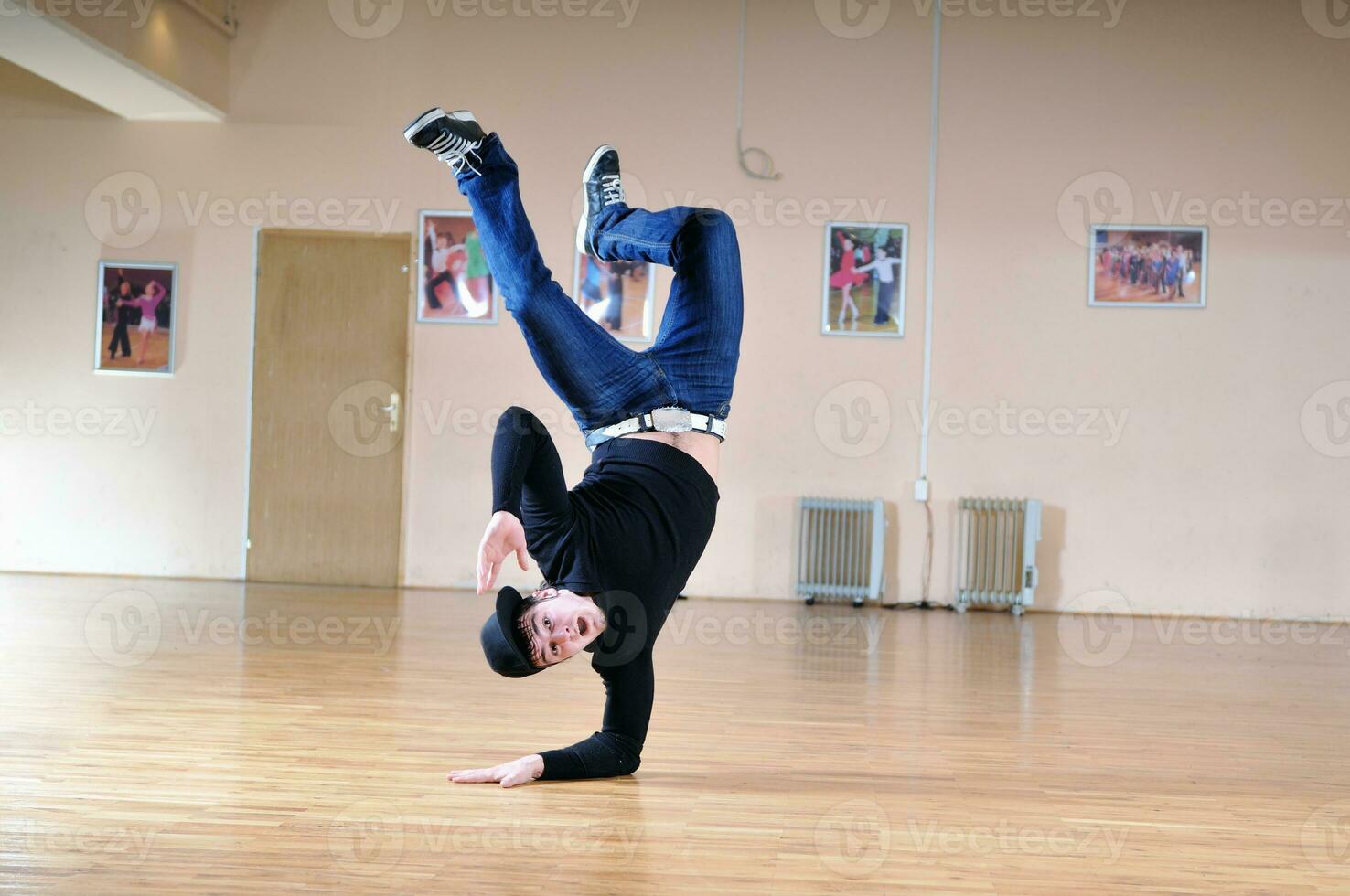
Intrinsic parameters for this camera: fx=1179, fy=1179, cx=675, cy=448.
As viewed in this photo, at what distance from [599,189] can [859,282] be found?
4.31m

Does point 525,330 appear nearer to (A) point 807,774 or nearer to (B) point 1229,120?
(A) point 807,774

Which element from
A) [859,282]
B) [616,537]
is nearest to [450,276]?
[859,282]

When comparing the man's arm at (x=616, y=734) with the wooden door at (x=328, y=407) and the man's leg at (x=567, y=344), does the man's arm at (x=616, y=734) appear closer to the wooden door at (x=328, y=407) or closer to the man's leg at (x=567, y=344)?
the man's leg at (x=567, y=344)

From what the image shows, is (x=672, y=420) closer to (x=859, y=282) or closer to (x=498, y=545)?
(x=498, y=545)

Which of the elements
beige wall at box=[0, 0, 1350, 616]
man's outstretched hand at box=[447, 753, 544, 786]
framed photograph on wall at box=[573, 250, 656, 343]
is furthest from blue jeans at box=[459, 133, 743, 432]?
beige wall at box=[0, 0, 1350, 616]

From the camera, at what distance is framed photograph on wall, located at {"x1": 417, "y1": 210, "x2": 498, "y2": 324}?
24.4 feet

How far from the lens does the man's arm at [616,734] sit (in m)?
2.86

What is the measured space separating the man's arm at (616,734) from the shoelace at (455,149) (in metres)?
1.26

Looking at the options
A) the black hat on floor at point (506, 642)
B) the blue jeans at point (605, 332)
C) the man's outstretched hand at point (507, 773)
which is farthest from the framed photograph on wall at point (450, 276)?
the black hat on floor at point (506, 642)

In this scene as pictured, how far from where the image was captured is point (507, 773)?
278 centimetres

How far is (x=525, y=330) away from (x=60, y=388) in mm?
5885

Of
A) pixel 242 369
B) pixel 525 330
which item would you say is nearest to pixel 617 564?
pixel 525 330

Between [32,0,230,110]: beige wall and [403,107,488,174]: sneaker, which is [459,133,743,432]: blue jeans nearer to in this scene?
[403,107,488,174]: sneaker

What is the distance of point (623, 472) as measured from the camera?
8.98ft
